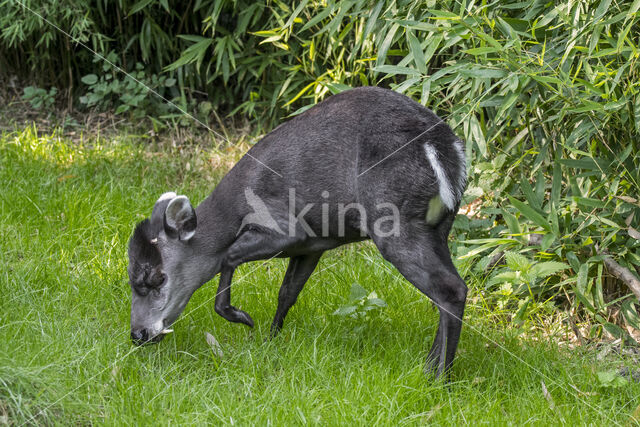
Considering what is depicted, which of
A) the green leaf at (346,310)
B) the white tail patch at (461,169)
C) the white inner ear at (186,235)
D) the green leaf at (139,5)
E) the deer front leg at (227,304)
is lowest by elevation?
the green leaf at (346,310)

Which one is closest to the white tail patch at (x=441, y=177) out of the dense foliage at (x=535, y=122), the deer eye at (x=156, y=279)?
the dense foliage at (x=535, y=122)

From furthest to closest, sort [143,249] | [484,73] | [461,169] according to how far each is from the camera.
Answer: [143,249], [484,73], [461,169]

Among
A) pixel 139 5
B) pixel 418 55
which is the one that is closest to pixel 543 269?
pixel 418 55

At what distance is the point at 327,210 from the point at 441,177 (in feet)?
1.74

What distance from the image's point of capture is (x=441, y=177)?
128 inches

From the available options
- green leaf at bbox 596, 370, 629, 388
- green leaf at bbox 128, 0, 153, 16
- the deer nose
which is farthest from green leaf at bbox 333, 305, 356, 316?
green leaf at bbox 128, 0, 153, 16

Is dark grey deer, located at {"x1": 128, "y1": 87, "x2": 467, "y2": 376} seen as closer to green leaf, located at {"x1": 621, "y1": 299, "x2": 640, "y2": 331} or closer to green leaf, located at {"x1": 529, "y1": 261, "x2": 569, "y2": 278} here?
green leaf, located at {"x1": 529, "y1": 261, "x2": 569, "y2": 278}

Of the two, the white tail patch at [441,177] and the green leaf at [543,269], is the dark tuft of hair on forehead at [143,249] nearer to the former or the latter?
the white tail patch at [441,177]

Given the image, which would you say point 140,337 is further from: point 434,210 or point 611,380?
point 611,380

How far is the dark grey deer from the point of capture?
10.7ft

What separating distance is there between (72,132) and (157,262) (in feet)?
12.5

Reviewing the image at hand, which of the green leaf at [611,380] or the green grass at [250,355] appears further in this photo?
the green leaf at [611,380]

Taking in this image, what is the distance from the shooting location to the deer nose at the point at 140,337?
350cm

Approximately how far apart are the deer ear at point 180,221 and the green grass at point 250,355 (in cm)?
52
